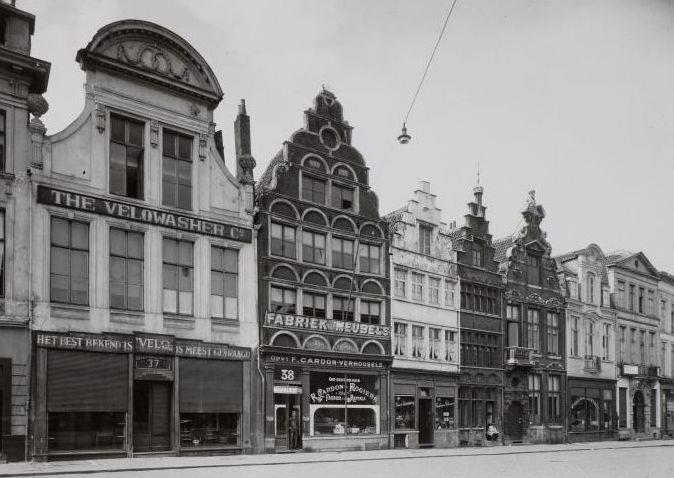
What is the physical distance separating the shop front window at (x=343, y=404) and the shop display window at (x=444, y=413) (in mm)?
4635

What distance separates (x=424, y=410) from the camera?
126ft

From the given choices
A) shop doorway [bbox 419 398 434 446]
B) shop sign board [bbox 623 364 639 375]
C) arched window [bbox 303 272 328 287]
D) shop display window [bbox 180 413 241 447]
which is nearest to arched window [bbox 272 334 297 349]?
arched window [bbox 303 272 328 287]

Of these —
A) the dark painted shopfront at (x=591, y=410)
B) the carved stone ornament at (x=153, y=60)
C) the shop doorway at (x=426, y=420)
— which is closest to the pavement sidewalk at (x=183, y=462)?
the shop doorway at (x=426, y=420)

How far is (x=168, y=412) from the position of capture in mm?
27875

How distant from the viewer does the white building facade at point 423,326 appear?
37.1 meters

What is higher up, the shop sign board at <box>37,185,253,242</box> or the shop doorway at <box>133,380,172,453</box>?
the shop sign board at <box>37,185,253,242</box>

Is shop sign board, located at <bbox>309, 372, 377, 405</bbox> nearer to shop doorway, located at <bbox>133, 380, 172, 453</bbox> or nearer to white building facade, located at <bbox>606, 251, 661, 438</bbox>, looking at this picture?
shop doorway, located at <bbox>133, 380, 172, 453</bbox>

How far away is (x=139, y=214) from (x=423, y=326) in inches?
648

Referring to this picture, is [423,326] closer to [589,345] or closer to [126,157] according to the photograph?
[589,345]

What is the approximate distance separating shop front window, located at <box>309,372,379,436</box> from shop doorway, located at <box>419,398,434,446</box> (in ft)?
12.1

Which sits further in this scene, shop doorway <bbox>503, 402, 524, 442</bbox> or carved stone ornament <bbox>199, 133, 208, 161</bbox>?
shop doorway <bbox>503, 402, 524, 442</bbox>

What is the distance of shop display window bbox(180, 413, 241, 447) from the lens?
2825 cm

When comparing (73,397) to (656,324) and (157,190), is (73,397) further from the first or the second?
(656,324)

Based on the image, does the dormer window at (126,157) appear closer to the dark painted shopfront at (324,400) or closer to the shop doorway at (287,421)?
the dark painted shopfront at (324,400)
